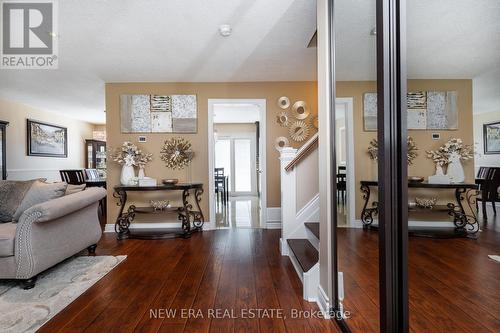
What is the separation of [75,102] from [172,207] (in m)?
3.68

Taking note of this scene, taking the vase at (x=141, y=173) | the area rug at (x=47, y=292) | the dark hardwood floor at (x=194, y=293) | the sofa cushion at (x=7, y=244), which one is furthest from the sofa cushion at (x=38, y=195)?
the vase at (x=141, y=173)

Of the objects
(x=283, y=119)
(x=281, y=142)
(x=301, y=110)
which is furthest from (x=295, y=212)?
(x=301, y=110)

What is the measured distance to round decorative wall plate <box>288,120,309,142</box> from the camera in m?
4.43

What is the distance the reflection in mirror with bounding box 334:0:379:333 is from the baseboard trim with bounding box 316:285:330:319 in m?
0.17

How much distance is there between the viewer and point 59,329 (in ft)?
5.63

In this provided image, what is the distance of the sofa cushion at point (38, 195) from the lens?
101 inches

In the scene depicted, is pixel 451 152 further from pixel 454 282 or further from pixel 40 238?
pixel 40 238

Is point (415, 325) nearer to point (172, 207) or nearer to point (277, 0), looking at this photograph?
point (277, 0)

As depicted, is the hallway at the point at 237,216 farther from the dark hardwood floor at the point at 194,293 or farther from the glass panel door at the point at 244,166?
the glass panel door at the point at 244,166

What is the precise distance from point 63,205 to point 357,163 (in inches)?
100

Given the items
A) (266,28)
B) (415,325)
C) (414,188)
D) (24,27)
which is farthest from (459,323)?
(24,27)

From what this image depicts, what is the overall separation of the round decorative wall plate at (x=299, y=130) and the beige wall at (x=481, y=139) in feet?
12.3

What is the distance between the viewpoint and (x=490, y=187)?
68cm

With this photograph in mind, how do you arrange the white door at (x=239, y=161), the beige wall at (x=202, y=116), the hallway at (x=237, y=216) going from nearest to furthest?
the beige wall at (x=202, y=116)
the hallway at (x=237, y=216)
the white door at (x=239, y=161)
